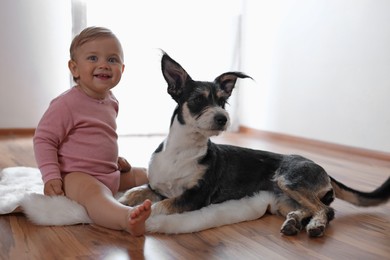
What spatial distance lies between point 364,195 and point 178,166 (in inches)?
35.6

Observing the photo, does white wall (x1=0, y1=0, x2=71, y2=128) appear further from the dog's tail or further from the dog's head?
the dog's tail

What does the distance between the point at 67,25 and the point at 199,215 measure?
3.68m

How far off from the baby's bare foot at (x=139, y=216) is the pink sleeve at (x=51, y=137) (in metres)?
0.48

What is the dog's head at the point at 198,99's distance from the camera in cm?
190

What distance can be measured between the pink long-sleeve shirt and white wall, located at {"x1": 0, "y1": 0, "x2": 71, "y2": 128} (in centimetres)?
306

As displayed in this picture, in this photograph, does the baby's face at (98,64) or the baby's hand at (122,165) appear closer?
the baby's face at (98,64)

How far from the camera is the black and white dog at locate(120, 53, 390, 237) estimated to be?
6.19 feet

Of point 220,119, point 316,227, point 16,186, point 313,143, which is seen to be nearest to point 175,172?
point 220,119

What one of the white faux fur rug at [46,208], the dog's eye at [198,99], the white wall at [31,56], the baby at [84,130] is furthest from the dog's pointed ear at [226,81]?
the white wall at [31,56]

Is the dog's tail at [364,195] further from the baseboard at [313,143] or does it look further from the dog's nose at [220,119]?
the baseboard at [313,143]

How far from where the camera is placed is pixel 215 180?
2.06m

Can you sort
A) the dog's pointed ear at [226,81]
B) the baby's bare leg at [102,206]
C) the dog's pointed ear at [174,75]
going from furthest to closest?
the dog's pointed ear at [226,81], the dog's pointed ear at [174,75], the baby's bare leg at [102,206]

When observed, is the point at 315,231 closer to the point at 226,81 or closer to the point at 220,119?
the point at 220,119

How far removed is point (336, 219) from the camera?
2.01 m
